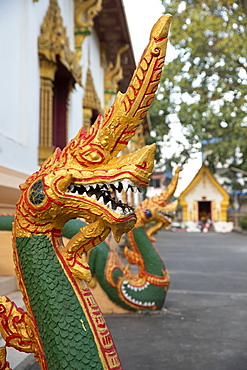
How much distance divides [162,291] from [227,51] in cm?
914

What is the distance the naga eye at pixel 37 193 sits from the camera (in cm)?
157

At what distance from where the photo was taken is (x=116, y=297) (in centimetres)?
395

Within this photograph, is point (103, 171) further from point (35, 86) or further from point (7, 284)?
point (35, 86)

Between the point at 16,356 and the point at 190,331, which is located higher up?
the point at 16,356

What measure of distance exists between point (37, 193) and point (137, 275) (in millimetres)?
2814

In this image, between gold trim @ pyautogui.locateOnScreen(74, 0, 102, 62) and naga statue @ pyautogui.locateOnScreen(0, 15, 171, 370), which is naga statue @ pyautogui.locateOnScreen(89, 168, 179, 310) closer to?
naga statue @ pyautogui.locateOnScreen(0, 15, 171, 370)

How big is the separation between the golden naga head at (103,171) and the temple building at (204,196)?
24.2m

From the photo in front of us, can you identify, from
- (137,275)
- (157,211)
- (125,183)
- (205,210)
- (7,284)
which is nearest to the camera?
(125,183)

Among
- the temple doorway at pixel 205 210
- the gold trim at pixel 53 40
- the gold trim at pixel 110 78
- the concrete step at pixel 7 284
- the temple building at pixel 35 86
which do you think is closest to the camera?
the concrete step at pixel 7 284

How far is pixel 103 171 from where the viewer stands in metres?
1.54

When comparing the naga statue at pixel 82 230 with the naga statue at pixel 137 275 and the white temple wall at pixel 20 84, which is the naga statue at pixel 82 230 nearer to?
the naga statue at pixel 137 275

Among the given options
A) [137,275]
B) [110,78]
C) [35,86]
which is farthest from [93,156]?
[110,78]

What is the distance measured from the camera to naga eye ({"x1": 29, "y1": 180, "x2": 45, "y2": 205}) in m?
1.57

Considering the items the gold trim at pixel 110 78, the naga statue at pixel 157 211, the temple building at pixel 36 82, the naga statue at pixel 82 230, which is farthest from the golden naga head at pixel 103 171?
the gold trim at pixel 110 78
